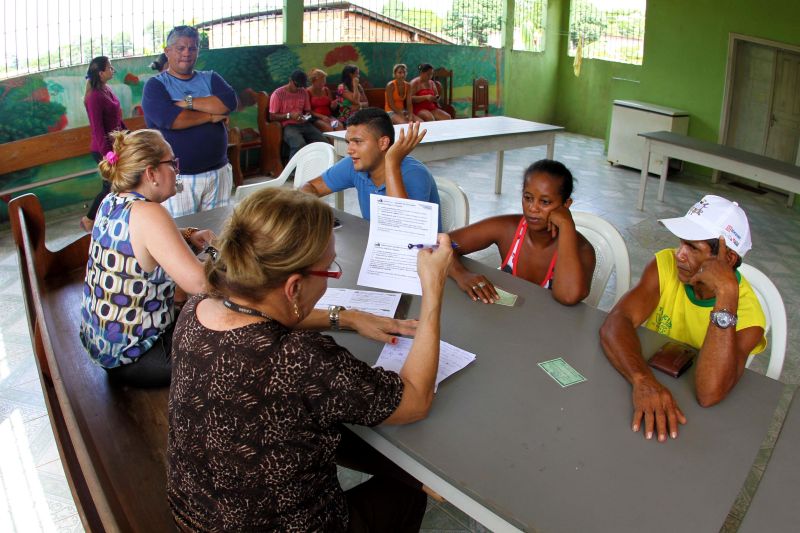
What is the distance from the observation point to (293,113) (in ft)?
24.8

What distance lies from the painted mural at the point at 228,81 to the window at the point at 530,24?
531 millimetres

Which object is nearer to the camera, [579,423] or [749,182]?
[579,423]

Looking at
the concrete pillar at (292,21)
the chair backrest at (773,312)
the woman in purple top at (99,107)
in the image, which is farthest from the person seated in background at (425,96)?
the chair backrest at (773,312)

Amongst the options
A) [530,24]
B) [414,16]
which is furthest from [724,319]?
[530,24]

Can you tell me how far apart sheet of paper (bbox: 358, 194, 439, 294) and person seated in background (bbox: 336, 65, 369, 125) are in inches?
242

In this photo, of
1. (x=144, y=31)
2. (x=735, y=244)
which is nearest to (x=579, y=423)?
(x=735, y=244)

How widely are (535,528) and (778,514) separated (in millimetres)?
506

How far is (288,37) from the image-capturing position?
26.3ft

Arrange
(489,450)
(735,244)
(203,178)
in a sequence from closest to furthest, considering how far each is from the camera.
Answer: (489,450) → (735,244) → (203,178)

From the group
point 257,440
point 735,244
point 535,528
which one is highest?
point 735,244

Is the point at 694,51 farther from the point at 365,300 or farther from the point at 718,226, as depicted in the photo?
the point at 365,300

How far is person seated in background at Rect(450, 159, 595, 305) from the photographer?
2.35m

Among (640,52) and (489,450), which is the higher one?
(640,52)

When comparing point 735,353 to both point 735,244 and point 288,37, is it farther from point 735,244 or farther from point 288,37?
point 288,37
